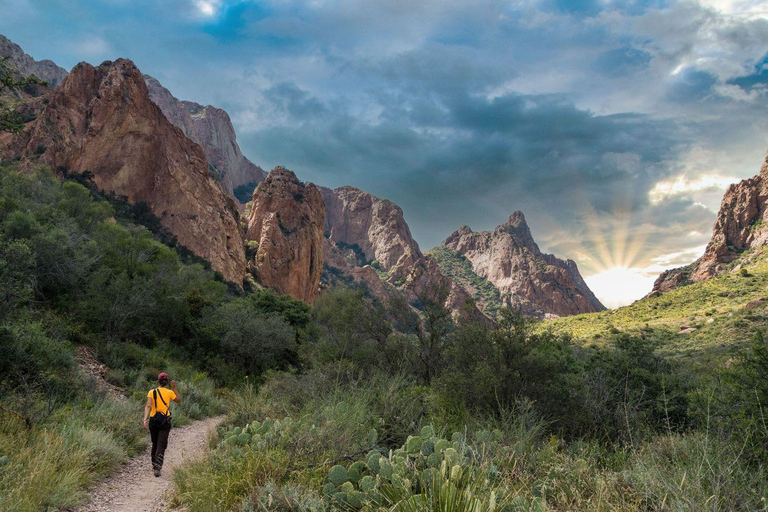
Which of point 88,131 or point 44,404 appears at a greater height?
point 88,131

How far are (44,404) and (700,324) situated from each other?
50.8m

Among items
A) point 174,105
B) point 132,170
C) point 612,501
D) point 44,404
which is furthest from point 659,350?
point 174,105

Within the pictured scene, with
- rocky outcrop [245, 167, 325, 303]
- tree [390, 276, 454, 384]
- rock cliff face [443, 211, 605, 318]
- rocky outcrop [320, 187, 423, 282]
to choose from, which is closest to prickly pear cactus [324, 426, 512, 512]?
tree [390, 276, 454, 384]

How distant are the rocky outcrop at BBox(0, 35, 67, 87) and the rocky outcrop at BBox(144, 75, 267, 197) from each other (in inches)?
1008

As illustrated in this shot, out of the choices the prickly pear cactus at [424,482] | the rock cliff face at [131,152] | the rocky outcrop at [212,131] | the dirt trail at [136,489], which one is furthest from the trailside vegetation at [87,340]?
the rocky outcrop at [212,131]

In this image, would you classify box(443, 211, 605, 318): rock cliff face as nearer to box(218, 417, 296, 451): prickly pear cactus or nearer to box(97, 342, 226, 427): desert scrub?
box(97, 342, 226, 427): desert scrub

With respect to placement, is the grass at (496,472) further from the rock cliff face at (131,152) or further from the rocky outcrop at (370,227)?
the rocky outcrop at (370,227)

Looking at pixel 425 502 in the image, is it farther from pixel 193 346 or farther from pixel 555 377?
pixel 193 346

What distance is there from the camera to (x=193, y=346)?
19562 mm

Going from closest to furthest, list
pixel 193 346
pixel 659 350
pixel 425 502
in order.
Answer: pixel 425 502
pixel 193 346
pixel 659 350

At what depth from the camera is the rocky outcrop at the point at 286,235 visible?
184 ft

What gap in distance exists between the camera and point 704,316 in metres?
40.5

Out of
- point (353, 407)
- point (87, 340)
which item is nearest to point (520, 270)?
point (87, 340)

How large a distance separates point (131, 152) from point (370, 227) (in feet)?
337
